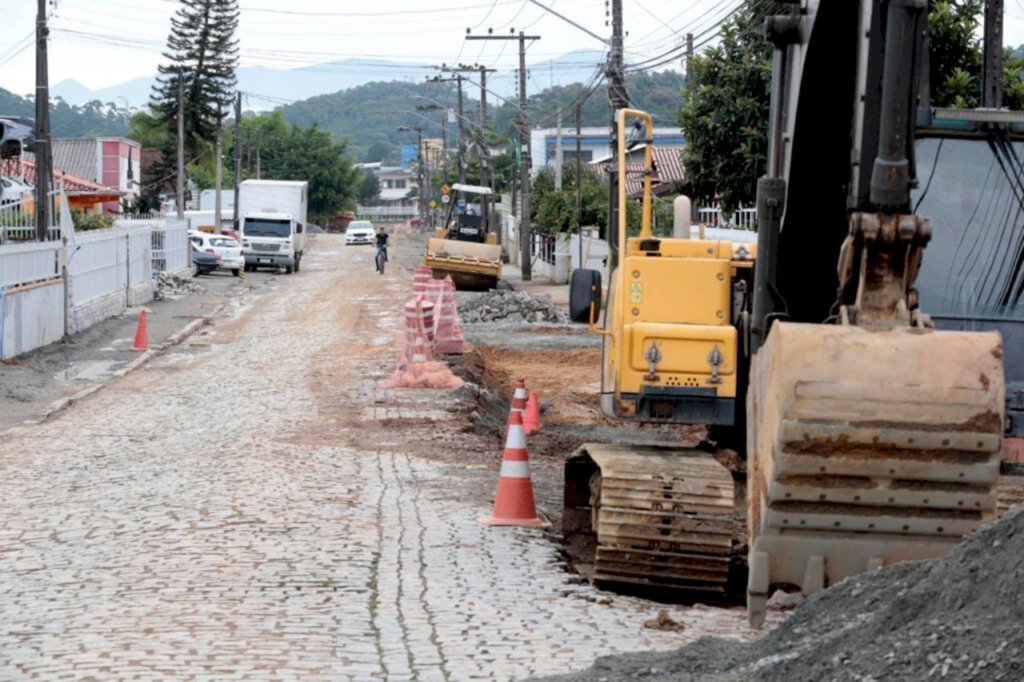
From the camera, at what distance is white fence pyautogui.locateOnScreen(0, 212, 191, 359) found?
24.3m

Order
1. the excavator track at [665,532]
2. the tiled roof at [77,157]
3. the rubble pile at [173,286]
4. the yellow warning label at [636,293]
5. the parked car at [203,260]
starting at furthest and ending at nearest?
the tiled roof at [77,157] → the parked car at [203,260] → the rubble pile at [173,286] → the yellow warning label at [636,293] → the excavator track at [665,532]

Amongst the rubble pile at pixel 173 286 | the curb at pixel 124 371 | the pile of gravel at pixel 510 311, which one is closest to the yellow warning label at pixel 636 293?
the curb at pixel 124 371

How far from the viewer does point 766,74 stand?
2338 cm

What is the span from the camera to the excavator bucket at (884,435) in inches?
246

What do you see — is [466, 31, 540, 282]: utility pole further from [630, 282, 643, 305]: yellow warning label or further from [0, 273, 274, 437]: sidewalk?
[630, 282, 643, 305]: yellow warning label

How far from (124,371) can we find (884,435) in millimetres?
18960

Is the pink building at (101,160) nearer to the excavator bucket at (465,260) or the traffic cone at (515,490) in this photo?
the excavator bucket at (465,260)

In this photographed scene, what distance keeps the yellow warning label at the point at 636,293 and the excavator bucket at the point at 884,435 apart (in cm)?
375

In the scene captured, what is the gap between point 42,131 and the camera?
107 feet

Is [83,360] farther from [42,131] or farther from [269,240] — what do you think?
[269,240]

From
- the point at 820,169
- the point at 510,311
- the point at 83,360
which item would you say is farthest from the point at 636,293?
the point at 510,311

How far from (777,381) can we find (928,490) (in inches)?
29.4

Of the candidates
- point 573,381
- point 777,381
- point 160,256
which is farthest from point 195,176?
point 777,381

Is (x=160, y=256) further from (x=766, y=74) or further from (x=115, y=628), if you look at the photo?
(x=115, y=628)
